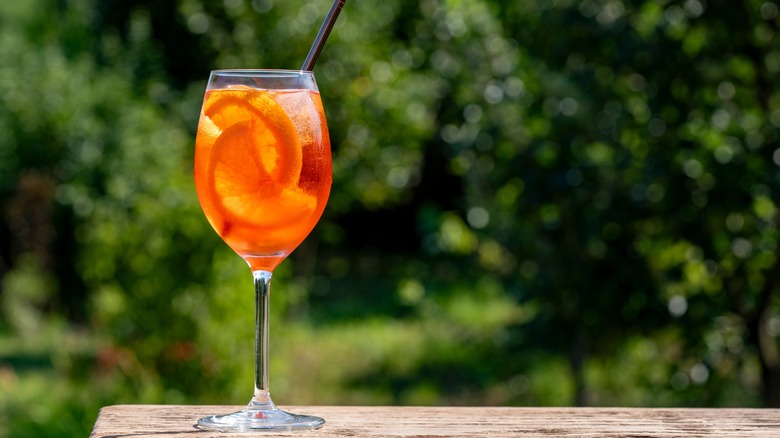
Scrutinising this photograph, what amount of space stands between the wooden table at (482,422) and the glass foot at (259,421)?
2 cm

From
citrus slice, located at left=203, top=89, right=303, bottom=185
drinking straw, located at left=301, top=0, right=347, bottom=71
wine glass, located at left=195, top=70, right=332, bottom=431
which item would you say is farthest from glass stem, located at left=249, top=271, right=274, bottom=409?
drinking straw, located at left=301, top=0, right=347, bottom=71

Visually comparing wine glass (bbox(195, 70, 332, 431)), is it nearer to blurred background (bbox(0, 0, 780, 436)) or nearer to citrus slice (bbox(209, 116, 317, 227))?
citrus slice (bbox(209, 116, 317, 227))

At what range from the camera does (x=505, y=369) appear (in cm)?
536

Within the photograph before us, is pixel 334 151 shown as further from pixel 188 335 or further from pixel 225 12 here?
pixel 188 335

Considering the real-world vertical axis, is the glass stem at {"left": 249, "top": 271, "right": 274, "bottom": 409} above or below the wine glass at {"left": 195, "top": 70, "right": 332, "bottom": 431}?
below

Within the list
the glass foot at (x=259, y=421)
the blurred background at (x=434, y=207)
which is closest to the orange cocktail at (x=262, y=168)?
the glass foot at (x=259, y=421)

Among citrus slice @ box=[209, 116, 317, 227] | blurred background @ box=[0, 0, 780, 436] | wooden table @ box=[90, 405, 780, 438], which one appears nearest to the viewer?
wooden table @ box=[90, 405, 780, 438]

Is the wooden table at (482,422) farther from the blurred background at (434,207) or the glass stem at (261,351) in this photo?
the blurred background at (434,207)

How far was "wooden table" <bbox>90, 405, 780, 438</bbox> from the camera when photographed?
1.41 metres

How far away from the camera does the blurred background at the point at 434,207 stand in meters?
3.75

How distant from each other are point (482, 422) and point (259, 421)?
0.29 metres

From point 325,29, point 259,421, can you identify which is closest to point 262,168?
point 325,29

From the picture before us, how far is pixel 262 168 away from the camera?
1.54 m

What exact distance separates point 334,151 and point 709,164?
14.3 ft
